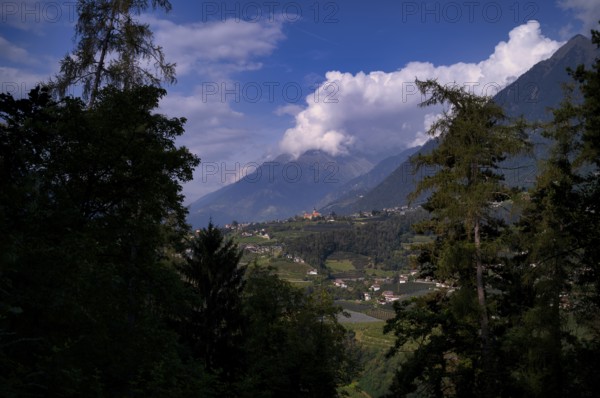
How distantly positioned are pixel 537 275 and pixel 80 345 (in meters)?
14.1

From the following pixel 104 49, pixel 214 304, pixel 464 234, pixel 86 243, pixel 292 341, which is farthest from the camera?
pixel 214 304

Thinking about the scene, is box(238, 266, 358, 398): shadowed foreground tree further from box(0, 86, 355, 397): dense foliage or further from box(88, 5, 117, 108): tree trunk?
box(88, 5, 117, 108): tree trunk

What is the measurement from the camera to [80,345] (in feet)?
22.4

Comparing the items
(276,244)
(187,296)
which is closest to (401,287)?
(276,244)

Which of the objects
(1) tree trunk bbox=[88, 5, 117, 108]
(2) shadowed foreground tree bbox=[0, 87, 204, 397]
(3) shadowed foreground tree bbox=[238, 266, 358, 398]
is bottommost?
(3) shadowed foreground tree bbox=[238, 266, 358, 398]

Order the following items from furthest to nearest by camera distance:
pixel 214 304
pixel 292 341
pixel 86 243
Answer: pixel 214 304, pixel 292 341, pixel 86 243

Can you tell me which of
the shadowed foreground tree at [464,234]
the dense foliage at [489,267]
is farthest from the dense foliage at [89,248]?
the dense foliage at [489,267]

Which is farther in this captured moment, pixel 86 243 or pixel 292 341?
pixel 292 341

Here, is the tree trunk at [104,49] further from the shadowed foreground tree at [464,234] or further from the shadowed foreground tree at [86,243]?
the shadowed foreground tree at [464,234]

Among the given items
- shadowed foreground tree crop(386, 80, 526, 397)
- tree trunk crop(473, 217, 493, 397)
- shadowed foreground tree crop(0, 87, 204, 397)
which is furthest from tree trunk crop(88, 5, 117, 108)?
tree trunk crop(473, 217, 493, 397)

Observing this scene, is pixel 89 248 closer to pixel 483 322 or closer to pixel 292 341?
pixel 292 341

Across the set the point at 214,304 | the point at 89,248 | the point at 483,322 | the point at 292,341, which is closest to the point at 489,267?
the point at 483,322

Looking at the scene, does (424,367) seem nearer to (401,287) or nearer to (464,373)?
(464,373)

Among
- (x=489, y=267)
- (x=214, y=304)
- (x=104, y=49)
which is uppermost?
(x=104, y=49)
